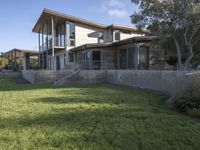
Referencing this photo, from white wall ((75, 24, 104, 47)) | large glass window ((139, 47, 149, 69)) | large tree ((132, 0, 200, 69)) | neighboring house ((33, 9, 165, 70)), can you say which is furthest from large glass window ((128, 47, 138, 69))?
white wall ((75, 24, 104, 47))

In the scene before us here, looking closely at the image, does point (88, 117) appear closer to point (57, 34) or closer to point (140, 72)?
point (140, 72)

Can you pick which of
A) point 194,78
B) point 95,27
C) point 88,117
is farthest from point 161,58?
point 88,117

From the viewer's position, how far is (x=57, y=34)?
28.7m

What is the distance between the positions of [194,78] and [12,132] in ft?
18.3

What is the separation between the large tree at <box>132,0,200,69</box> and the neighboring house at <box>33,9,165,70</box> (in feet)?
12.2

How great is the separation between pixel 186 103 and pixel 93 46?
50.0 feet

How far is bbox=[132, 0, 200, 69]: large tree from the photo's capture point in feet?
40.4

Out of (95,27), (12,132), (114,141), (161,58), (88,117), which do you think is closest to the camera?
(114,141)

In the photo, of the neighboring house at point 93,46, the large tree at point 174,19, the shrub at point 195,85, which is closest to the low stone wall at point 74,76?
the neighboring house at point 93,46

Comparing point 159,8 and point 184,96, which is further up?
point 159,8

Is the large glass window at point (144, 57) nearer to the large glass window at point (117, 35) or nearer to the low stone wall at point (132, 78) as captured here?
the low stone wall at point (132, 78)

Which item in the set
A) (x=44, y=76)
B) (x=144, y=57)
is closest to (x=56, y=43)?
(x=44, y=76)

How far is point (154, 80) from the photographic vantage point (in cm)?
1199

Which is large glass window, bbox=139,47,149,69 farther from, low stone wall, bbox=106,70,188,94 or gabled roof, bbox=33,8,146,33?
gabled roof, bbox=33,8,146,33
